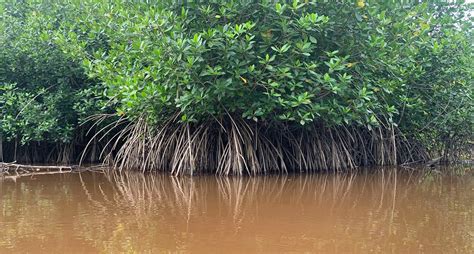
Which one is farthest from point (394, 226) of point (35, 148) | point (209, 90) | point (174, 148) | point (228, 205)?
point (35, 148)

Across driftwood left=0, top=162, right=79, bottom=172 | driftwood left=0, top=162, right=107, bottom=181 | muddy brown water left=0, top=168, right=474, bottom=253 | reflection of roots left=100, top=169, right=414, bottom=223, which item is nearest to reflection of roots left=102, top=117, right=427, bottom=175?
reflection of roots left=100, top=169, right=414, bottom=223

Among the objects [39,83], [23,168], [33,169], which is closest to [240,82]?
[33,169]

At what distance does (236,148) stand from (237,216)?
99.4 inches

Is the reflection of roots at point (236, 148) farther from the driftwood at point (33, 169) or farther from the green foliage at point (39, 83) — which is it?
the green foliage at point (39, 83)

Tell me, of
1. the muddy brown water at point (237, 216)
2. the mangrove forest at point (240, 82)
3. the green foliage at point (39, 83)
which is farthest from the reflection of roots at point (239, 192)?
the green foliage at point (39, 83)

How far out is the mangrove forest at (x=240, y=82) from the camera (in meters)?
5.57

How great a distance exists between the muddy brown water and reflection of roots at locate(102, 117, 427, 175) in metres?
0.51

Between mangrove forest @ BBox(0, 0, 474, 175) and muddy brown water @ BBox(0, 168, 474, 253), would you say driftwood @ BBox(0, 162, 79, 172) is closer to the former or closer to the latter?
mangrove forest @ BBox(0, 0, 474, 175)

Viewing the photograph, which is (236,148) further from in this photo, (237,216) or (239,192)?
(237,216)

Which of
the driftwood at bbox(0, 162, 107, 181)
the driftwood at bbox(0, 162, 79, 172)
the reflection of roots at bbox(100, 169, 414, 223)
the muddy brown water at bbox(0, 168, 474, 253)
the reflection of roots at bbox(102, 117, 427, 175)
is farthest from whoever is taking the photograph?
the driftwood at bbox(0, 162, 79, 172)

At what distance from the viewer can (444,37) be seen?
7.67 meters

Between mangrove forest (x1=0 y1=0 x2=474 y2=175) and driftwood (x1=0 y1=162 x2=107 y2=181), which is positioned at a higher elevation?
mangrove forest (x1=0 y1=0 x2=474 y2=175)

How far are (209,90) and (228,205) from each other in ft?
6.16

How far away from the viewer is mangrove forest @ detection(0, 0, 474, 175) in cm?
557
